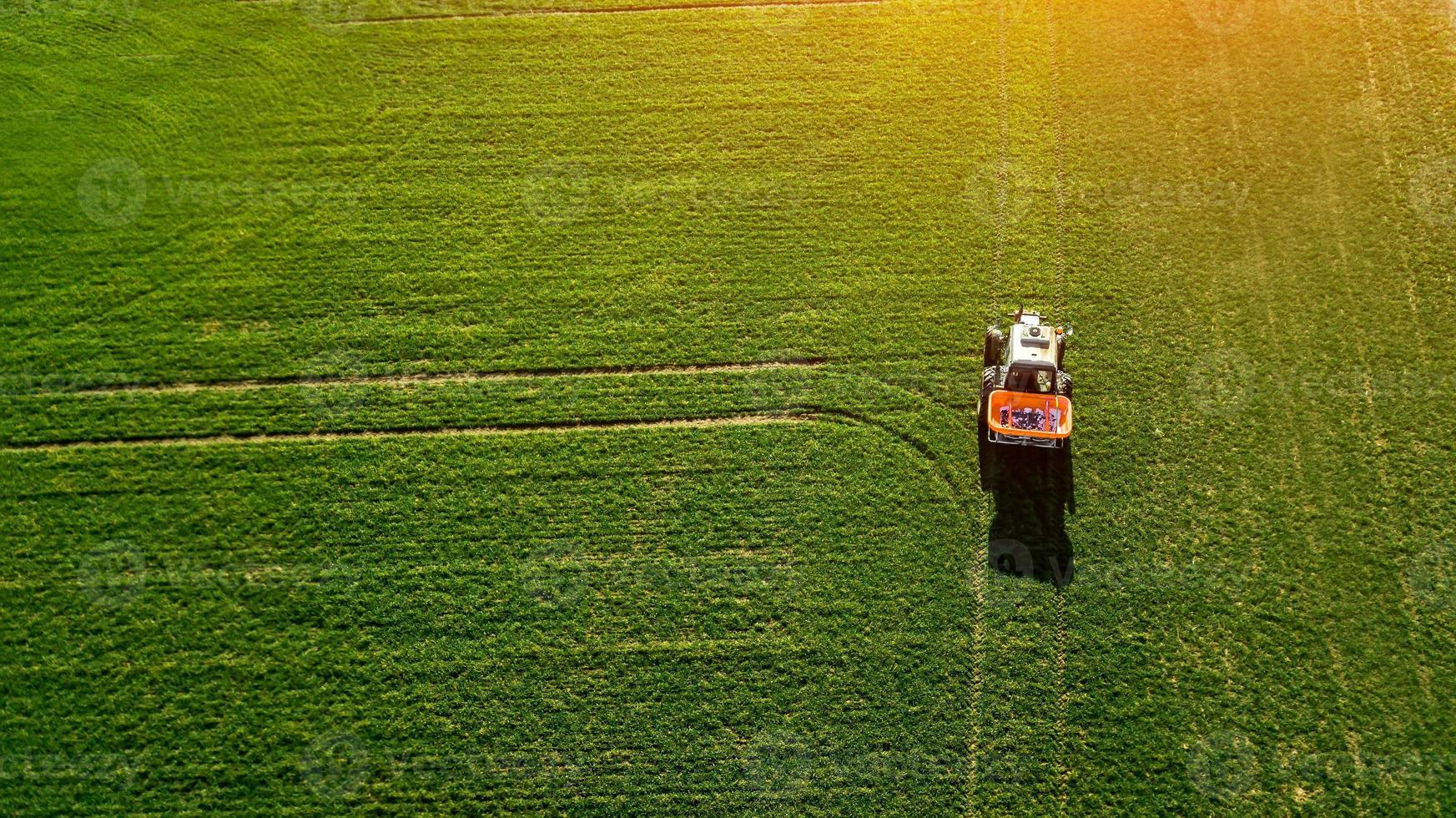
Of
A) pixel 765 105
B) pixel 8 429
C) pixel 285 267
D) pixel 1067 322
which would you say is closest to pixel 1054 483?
pixel 1067 322

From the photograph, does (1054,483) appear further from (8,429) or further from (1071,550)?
(8,429)
